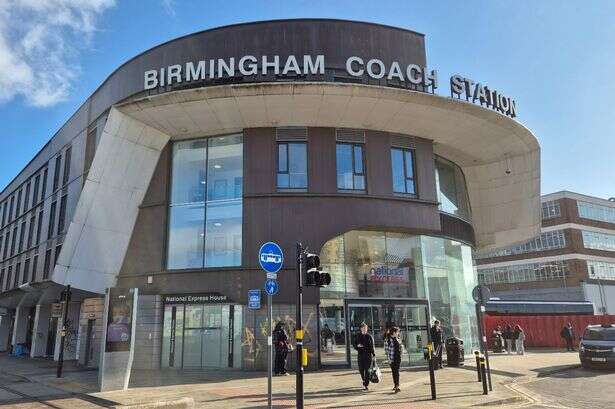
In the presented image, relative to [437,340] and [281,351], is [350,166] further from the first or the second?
[281,351]

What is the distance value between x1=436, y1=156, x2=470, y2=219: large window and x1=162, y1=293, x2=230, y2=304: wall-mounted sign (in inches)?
422

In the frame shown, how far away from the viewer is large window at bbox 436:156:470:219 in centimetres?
2352

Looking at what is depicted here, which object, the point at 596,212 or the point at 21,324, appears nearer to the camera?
the point at 21,324

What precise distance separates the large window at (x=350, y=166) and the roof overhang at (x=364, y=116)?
3.00ft

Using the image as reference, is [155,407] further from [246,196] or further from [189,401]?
[246,196]

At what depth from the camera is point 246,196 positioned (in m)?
19.9

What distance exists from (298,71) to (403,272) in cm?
912

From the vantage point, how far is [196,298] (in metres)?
19.7

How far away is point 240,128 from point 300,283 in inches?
473

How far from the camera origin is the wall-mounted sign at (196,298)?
19312 millimetres

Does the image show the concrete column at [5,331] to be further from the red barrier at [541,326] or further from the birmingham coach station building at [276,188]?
the red barrier at [541,326]

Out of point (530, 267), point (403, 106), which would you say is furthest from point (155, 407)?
point (530, 267)

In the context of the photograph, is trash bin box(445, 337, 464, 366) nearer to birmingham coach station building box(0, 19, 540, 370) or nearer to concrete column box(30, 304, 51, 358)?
birmingham coach station building box(0, 19, 540, 370)

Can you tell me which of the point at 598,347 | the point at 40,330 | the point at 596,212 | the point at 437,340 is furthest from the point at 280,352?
the point at 596,212
